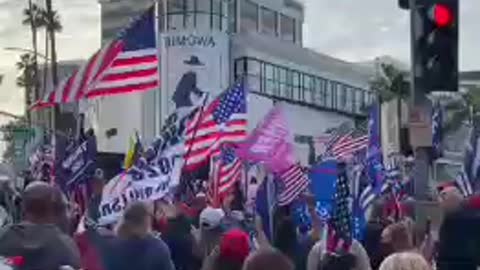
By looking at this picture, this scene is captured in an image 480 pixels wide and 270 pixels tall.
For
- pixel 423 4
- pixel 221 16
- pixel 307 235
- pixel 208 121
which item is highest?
pixel 221 16

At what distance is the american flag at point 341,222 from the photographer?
27.7 ft

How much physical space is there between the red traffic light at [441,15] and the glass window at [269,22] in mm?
69416

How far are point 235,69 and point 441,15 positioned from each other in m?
54.7

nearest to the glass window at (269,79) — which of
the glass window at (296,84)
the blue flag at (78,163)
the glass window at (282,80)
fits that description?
the glass window at (282,80)

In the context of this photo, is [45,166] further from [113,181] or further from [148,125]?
[148,125]

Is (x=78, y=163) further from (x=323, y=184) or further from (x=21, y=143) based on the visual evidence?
(x=21, y=143)

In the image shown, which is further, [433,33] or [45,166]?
[45,166]

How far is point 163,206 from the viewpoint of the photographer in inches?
483

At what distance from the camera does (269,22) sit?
83250 mm

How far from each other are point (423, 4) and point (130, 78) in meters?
3.08

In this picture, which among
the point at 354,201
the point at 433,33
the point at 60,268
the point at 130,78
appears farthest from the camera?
the point at 130,78

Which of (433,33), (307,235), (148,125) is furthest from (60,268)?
(148,125)

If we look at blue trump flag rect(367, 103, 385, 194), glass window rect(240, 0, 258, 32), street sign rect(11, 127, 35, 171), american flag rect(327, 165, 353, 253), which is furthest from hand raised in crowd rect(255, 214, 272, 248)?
glass window rect(240, 0, 258, 32)

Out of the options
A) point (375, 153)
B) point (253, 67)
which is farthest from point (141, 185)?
point (253, 67)
